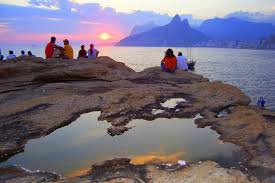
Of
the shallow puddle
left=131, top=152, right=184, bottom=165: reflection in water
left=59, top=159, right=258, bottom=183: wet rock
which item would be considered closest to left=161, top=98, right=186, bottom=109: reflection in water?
the shallow puddle

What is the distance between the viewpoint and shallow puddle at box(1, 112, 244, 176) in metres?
8.50

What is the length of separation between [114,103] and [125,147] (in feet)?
12.2

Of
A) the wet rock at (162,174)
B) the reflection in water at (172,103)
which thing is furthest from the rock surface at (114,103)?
the wet rock at (162,174)

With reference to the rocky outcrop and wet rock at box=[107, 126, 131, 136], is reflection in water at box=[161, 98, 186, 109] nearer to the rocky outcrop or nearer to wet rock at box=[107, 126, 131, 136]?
wet rock at box=[107, 126, 131, 136]

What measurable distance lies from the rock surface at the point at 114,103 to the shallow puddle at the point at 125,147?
337mm

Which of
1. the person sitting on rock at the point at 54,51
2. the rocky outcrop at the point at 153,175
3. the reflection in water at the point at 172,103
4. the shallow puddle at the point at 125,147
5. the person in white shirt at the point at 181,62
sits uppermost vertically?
the person sitting on rock at the point at 54,51

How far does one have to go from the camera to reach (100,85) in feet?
53.3

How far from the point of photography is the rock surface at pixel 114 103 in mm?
9749

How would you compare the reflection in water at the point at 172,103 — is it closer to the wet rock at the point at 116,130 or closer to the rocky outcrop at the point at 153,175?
the wet rock at the point at 116,130

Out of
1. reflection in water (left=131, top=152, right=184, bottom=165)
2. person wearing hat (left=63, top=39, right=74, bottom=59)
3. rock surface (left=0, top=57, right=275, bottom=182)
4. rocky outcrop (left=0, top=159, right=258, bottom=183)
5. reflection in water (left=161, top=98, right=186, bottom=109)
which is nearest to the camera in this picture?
rocky outcrop (left=0, top=159, right=258, bottom=183)

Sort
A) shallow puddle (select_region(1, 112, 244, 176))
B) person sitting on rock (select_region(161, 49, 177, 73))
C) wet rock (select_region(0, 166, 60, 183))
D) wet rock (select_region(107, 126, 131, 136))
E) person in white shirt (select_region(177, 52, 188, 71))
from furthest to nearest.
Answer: person in white shirt (select_region(177, 52, 188, 71)) → person sitting on rock (select_region(161, 49, 177, 73)) → wet rock (select_region(107, 126, 131, 136)) → shallow puddle (select_region(1, 112, 244, 176)) → wet rock (select_region(0, 166, 60, 183))

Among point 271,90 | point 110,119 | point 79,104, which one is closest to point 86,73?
point 79,104

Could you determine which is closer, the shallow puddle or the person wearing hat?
the shallow puddle

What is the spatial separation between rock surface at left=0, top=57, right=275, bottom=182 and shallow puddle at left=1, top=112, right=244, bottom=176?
337mm
